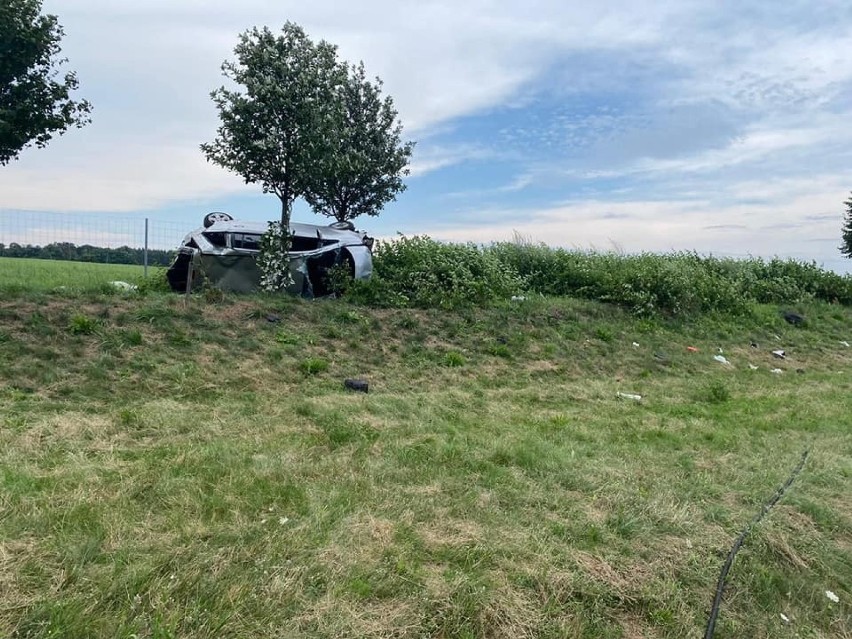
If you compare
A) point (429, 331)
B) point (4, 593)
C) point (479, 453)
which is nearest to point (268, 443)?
point (479, 453)

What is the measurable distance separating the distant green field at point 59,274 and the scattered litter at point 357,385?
4074 mm

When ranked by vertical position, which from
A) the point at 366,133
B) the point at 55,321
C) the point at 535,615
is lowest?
the point at 535,615

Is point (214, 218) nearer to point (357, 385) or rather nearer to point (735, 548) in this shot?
point (357, 385)

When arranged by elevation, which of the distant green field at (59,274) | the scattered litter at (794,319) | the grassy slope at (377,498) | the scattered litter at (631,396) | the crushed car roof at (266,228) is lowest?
the scattered litter at (631,396)

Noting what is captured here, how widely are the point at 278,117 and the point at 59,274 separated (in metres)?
4.20

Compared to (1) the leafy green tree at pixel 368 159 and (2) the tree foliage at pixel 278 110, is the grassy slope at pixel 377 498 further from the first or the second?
(1) the leafy green tree at pixel 368 159

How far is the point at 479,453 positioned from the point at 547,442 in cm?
60

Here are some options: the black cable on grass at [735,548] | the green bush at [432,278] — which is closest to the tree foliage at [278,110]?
the green bush at [432,278]

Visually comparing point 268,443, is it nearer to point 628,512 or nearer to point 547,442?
point 547,442

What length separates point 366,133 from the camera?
42.1 feet

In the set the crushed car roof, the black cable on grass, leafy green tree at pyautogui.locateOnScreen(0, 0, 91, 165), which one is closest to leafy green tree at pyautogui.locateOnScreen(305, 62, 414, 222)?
the crushed car roof

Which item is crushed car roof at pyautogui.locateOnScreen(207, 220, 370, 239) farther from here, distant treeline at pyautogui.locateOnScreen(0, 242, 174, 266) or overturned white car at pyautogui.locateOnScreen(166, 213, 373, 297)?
distant treeline at pyautogui.locateOnScreen(0, 242, 174, 266)

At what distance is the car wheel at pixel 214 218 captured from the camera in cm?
866

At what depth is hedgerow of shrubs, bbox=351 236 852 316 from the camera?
28.1ft
